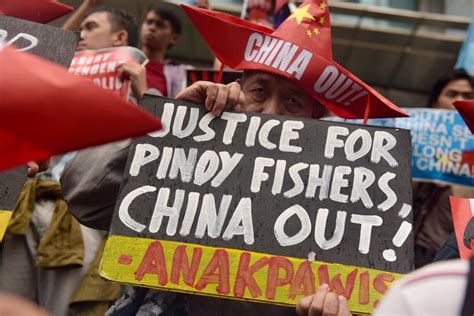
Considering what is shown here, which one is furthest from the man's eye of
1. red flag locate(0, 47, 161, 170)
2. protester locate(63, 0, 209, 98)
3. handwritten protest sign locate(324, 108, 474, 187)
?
red flag locate(0, 47, 161, 170)

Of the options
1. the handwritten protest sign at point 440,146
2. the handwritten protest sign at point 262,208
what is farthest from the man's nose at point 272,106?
the handwritten protest sign at point 440,146

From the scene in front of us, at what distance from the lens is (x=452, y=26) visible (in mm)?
8906

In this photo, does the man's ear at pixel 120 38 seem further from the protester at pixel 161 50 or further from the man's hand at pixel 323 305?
the man's hand at pixel 323 305

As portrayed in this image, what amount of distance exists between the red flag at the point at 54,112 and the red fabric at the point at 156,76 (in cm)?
318

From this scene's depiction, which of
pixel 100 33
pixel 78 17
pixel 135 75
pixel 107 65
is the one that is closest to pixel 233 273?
pixel 135 75

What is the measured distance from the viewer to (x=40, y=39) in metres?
2.91

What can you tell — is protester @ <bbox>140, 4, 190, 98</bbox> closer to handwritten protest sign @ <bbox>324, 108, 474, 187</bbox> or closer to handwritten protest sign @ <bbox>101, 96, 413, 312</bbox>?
handwritten protest sign @ <bbox>324, 108, 474, 187</bbox>

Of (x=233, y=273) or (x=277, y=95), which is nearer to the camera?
(x=233, y=273)

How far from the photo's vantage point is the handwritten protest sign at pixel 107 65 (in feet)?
14.1

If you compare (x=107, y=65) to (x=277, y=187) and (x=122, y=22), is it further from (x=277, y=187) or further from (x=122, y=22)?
(x=277, y=187)

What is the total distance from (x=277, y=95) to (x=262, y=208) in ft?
1.95

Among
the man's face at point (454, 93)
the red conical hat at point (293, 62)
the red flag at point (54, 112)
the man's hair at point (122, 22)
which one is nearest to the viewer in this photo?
the red flag at point (54, 112)

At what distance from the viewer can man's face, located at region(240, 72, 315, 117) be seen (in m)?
3.13

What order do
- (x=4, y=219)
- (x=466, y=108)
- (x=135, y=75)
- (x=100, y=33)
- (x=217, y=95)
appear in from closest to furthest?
(x=4, y=219)
(x=217, y=95)
(x=466, y=108)
(x=135, y=75)
(x=100, y=33)
